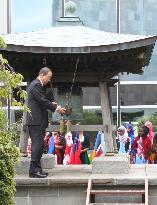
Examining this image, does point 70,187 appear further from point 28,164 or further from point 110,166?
point 28,164

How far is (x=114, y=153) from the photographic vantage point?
11578 millimetres

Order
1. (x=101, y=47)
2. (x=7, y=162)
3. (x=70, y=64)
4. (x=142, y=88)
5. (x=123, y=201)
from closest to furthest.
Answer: (x=7, y=162), (x=123, y=201), (x=101, y=47), (x=70, y=64), (x=142, y=88)

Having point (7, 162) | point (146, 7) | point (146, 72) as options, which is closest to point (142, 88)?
point (146, 72)

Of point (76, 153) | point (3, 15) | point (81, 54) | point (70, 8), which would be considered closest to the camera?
point (81, 54)

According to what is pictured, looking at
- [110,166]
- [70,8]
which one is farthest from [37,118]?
[70,8]

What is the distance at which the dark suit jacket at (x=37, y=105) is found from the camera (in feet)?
33.2

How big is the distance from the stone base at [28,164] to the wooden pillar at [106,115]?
1.16 metres

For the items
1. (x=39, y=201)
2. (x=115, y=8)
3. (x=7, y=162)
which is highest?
(x=115, y=8)

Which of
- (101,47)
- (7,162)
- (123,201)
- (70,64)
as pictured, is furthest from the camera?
(70,64)

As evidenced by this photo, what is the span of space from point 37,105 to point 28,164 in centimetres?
127

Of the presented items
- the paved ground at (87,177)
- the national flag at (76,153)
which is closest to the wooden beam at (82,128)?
the paved ground at (87,177)

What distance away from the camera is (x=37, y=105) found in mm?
10250

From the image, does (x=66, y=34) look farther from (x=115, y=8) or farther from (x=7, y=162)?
(x=115, y=8)

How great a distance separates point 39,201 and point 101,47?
2915 millimetres
